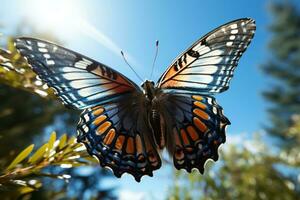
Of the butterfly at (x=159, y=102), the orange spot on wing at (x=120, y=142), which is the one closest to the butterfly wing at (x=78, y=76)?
the butterfly at (x=159, y=102)

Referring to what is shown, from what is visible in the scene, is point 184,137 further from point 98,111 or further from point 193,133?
point 98,111

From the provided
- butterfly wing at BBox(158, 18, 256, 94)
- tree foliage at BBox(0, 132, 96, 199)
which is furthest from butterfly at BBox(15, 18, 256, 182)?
tree foliage at BBox(0, 132, 96, 199)

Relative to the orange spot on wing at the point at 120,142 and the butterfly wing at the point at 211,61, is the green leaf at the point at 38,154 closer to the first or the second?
the orange spot on wing at the point at 120,142

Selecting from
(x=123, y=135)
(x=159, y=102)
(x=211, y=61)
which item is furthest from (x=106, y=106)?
(x=211, y=61)

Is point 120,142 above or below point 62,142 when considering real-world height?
below

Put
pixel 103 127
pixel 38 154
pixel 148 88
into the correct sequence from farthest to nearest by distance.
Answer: pixel 148 88
pixel 103 127
pixel 38 154

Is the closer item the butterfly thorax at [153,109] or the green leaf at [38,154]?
the green leaf at [38,154]

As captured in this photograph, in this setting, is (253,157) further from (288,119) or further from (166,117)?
(288,119)

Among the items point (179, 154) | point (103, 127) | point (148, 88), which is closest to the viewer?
point (179, 154)
